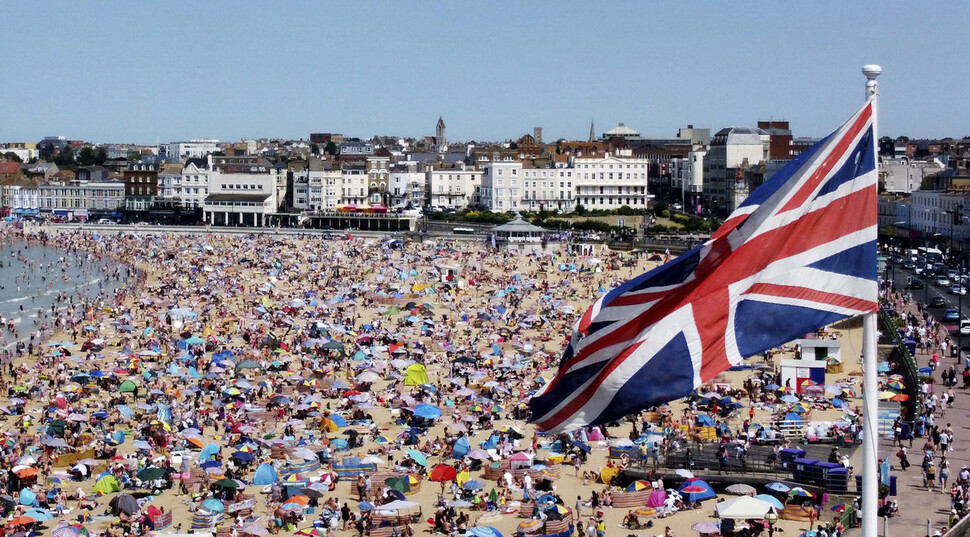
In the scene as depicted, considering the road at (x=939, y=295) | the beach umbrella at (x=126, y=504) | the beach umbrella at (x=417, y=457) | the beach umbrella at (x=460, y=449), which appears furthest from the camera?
the road at (x=939, y=295)

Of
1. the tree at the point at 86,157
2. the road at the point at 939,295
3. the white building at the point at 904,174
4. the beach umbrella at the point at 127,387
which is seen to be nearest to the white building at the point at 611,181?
the white building at the point at 904,174

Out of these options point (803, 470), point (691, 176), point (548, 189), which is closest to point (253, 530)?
point (803, 470)

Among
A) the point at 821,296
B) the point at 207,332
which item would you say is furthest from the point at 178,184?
the point at 821,296

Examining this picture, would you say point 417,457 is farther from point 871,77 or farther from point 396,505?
point 871,77

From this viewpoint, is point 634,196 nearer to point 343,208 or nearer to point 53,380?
point 343,208

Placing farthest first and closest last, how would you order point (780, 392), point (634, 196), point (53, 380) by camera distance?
point (634, 196)
point (53, 380)
point (780, 392)

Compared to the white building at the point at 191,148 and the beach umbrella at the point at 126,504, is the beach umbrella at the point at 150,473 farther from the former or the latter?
the white building at the point at 191,148
